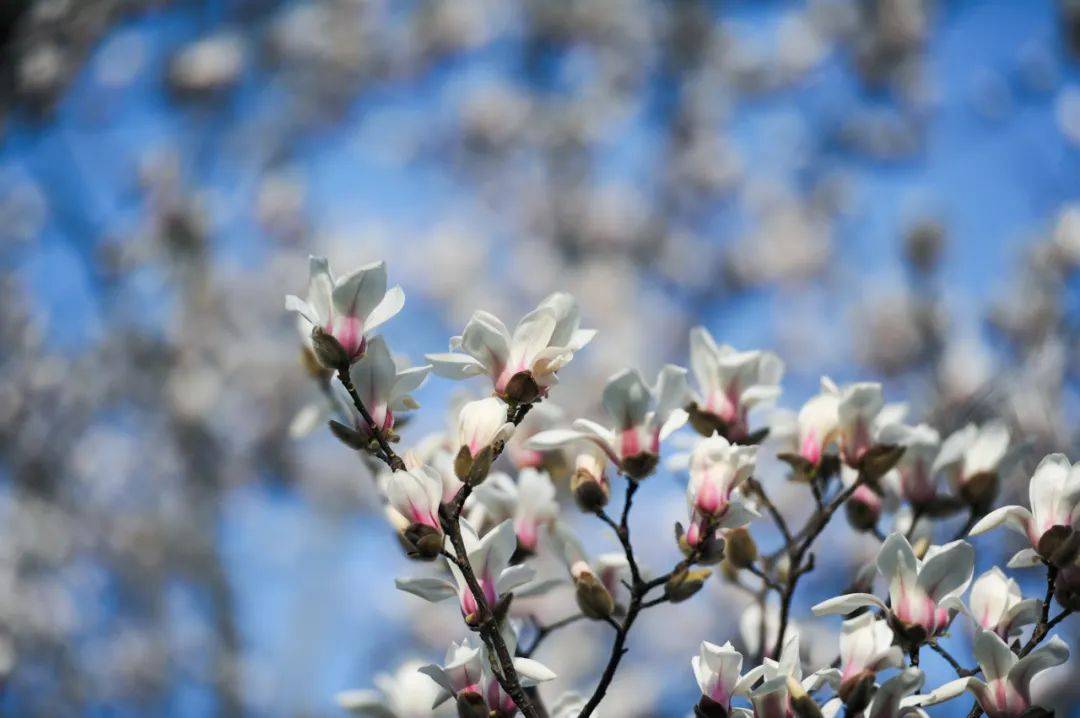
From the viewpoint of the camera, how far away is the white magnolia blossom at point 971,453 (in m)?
1.00

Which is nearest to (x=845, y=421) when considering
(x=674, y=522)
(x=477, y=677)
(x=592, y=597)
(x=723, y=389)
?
(x=723, y=389)

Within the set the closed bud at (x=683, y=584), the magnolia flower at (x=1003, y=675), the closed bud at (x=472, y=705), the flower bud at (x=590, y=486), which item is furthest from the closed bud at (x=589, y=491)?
the magnolia flower at (x=1003, y=675)

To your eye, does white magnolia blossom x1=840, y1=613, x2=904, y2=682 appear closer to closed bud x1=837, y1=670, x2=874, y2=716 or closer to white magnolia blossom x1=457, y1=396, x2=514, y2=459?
closed bud x1=837, y1=670, x2=874, y2=716

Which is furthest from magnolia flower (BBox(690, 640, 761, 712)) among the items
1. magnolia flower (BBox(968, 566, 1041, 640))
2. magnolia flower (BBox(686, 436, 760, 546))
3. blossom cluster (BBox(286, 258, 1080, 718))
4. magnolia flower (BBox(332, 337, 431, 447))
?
magnolia flower (BBox(332, 337, 431, 447))

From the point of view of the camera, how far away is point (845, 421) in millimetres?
939

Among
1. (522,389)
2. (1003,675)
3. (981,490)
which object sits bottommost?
(1003,675)

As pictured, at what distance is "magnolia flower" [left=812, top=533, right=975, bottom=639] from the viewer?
29.8 inches

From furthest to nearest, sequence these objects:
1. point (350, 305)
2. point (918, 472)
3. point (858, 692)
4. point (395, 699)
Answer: point (918, 472) < point (395, 699) < point (350, 305) < point (858, 692)

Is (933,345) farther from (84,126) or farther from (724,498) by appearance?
(84,126)

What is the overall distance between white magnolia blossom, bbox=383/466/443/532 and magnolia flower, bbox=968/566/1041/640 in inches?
20.8

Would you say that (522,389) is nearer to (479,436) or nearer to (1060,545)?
(479,436)

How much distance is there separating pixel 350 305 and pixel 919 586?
23.6 inches

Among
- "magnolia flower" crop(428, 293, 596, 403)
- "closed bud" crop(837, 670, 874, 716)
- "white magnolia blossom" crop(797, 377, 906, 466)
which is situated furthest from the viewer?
"white magnolia blossom" crop(797, 377, 906, 466)

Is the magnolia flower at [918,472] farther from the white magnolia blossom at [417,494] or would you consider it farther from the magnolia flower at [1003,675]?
the white magnolia blossom at [417,494]
